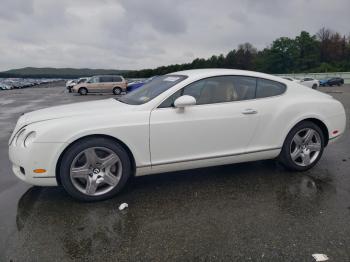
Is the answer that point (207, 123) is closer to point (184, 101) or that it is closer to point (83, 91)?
point (184, 101)

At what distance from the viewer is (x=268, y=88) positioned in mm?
3592

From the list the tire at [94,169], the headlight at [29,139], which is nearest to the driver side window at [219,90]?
the tire at [94,169]

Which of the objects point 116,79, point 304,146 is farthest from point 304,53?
point 304,146

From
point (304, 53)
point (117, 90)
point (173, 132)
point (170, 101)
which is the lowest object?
point (117, 90)

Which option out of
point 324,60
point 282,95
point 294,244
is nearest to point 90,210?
point 294,244

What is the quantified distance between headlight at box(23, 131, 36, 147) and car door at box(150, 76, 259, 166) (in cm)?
126

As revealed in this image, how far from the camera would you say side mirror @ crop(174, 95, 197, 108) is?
296 cm

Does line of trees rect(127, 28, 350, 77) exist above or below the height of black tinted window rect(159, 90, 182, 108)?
above

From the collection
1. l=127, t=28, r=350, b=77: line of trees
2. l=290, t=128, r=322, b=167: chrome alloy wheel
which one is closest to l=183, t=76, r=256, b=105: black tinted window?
l=290, t=128, r=322, b=167: chrome alloy wheel

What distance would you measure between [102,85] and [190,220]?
2331cm

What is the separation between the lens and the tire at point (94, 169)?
2803mm

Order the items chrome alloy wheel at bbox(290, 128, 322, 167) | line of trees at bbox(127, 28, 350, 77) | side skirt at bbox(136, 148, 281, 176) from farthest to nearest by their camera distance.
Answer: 1. line of trees at bbox(127, 28, 350, 77)
2. chrome alloy wheel at bbox(290, 128, 322, 167)
3. side skirt at bbox(136, 148, 281, 176)

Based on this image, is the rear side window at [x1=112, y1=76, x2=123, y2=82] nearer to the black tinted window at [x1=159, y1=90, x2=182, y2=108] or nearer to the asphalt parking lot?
the asphalt parking lot

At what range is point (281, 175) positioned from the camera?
12.0ft
